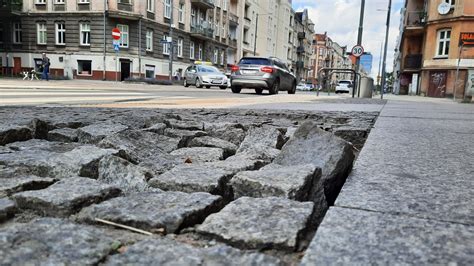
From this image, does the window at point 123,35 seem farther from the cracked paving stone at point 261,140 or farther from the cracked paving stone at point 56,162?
the cracked paving stone at point 56,162

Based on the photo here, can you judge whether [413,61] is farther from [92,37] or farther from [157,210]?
[157,210]

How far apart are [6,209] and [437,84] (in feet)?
98.5

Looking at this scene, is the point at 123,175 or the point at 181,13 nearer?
the point at 123,175

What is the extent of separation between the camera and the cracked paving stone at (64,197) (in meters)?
1.32

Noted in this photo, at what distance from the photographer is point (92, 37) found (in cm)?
3225

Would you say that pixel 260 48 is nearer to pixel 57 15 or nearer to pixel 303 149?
pixel 57 15

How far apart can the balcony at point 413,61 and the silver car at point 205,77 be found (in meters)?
16.5

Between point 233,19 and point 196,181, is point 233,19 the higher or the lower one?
the higher one

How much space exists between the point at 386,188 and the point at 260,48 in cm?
6081

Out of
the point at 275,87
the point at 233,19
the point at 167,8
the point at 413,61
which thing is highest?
the point at 233,19

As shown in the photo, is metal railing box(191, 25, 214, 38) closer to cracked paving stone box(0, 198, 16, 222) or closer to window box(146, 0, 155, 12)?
window box(146, 0, 155, 12)

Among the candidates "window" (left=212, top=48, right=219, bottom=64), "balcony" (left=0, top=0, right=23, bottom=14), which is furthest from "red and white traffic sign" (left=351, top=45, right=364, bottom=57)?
"window" (left=212, top=48, right=219, bottom=64)

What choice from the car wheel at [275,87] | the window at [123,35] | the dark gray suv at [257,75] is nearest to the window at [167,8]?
the window at [123,35]

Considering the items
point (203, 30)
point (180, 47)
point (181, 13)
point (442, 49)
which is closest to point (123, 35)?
point (180, 47)
